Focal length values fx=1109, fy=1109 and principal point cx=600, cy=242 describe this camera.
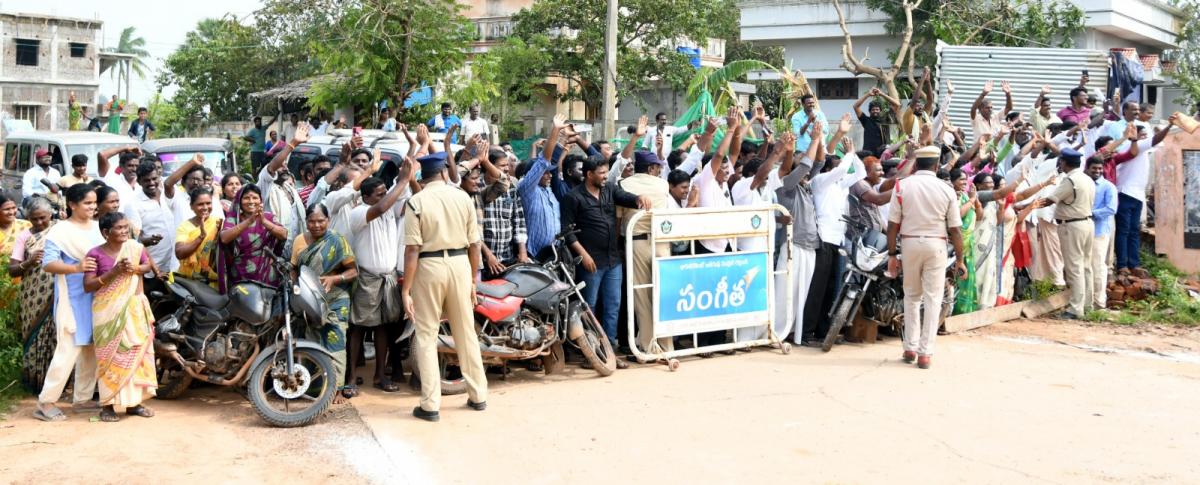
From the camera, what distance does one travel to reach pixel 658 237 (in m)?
8.55

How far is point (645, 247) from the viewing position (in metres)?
8.64

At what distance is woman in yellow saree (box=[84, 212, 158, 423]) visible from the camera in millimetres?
6512

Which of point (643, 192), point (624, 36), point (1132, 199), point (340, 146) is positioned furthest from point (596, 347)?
point (624, 36)

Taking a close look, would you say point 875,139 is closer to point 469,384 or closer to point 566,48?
point 469,384

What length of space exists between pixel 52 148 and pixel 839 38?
20654mm

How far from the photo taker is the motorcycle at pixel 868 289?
30.3 feet

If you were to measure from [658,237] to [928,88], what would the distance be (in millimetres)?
8421

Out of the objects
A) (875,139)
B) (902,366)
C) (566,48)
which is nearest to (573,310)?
(902,366)

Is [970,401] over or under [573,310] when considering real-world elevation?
under

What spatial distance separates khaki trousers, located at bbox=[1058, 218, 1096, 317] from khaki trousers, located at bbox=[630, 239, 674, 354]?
5.05m

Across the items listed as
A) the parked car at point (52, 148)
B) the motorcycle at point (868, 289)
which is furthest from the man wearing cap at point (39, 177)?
the motorcycle at point (868, 289)

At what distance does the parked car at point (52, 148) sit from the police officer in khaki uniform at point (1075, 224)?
11.4m

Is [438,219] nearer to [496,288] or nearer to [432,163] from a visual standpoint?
[432,163]

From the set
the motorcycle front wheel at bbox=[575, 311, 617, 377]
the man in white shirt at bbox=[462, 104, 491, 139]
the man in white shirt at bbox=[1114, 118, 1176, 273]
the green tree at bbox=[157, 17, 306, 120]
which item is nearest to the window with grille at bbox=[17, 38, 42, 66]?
the green tree at bbox=[157, 17, 306, 120]
